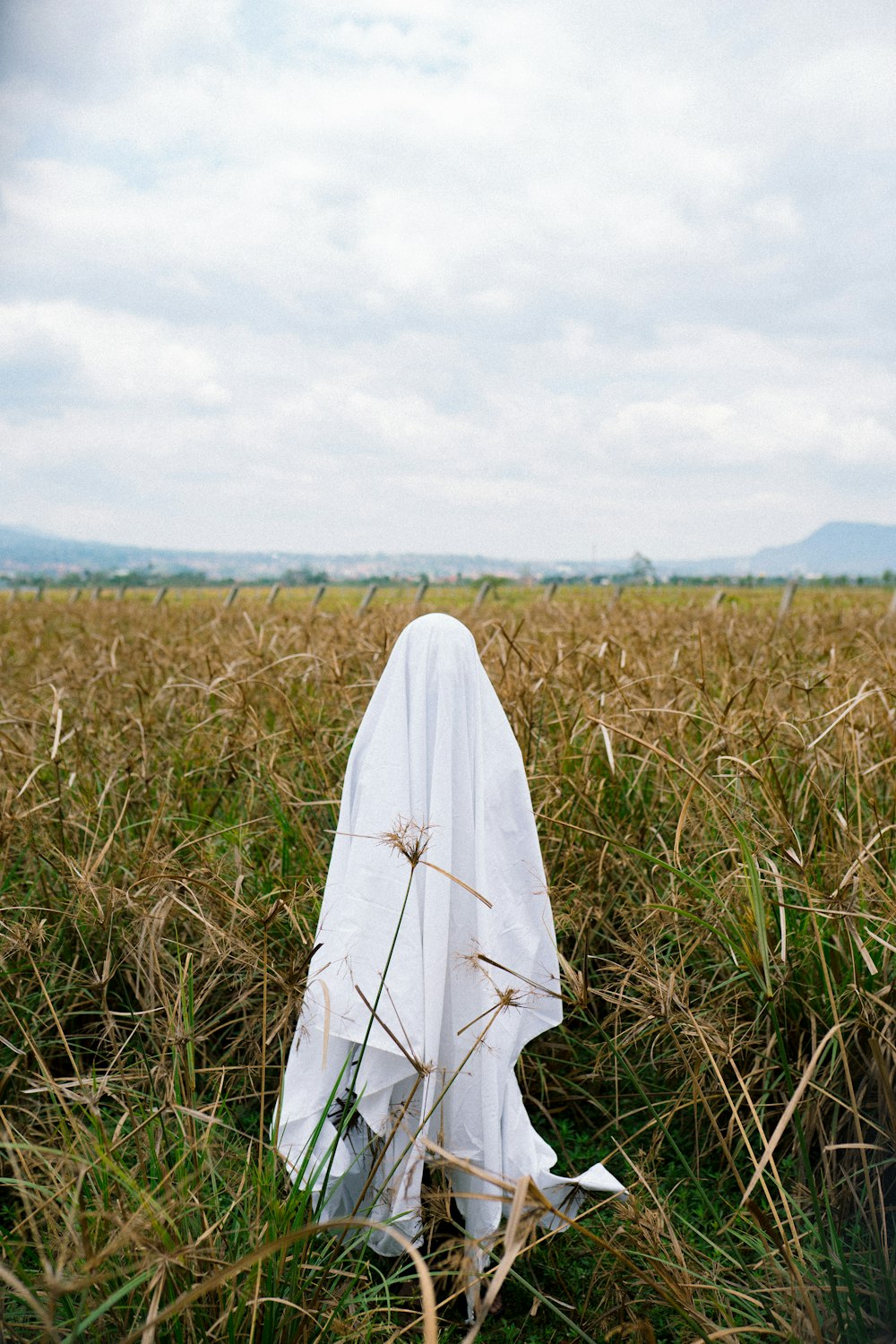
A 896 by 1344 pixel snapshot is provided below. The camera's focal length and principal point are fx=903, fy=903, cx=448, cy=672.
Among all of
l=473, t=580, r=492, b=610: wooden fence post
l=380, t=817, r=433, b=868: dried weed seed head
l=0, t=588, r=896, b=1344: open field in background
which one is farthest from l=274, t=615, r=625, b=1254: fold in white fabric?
l=473, t=580, r=492, b=610: wooden fence post

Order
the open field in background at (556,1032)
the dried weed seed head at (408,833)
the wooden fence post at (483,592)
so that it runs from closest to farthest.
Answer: the open field in background at (556,1032)
the dried weed seed head at (408,833)
the wooden fence post at (483,592)

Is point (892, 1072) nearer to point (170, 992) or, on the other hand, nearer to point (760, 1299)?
point (760, 1299)

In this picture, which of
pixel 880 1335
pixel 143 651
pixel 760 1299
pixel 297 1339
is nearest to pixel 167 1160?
pixel 297 1339

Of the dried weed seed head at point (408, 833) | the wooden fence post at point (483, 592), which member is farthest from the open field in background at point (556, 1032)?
the wooden fence post at point (483, 592)

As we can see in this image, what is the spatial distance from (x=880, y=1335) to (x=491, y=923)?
93cm

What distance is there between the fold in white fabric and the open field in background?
0.48ft

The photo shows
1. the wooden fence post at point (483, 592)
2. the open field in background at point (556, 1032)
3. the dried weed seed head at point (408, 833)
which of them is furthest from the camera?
the wooden fence post at point (483, 592)

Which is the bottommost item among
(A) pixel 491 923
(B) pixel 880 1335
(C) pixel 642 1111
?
(C) pixel 642 1111

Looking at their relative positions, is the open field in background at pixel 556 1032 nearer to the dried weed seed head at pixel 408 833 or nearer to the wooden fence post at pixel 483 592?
the dried weed seed head at pixel 408 833

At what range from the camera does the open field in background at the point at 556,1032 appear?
4.78ft

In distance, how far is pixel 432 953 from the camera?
1796 mm

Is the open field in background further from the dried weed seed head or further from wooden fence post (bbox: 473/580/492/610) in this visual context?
wooden fence post (bbox: 473/580/492/610)

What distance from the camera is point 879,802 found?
3.16m

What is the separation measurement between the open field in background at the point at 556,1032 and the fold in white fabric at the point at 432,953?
0.14m
